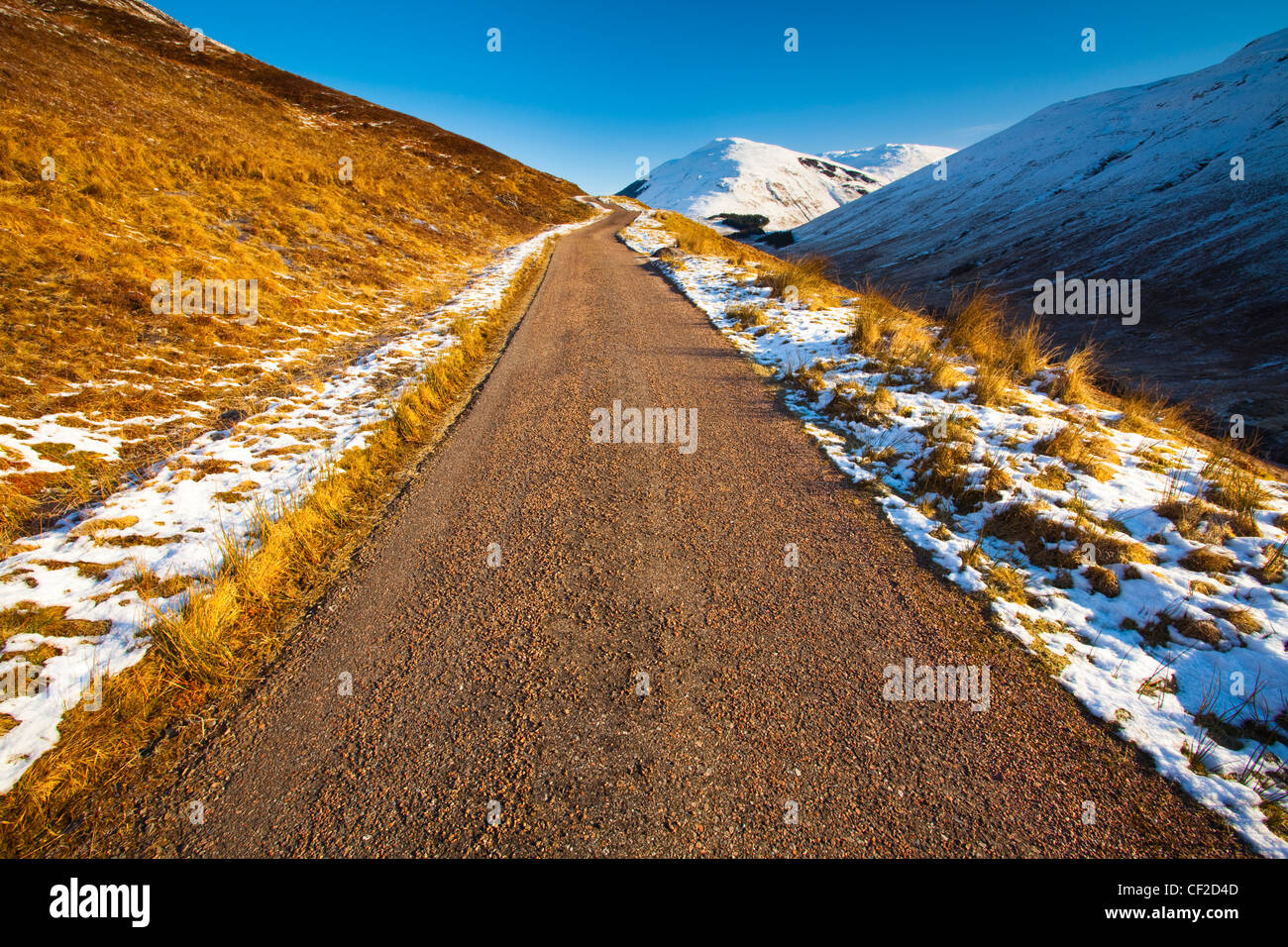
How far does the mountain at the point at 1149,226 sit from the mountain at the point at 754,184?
1603 inches

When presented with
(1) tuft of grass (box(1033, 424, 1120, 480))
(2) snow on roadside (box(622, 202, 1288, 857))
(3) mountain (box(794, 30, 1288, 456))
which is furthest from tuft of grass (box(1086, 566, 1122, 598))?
(3) mountain (box(794, 30, 1288, 456))

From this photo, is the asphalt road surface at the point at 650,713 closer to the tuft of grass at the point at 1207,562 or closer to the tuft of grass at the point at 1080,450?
the tuft of grass at the point at 1207,562

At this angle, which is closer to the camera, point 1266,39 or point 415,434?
point 415,434

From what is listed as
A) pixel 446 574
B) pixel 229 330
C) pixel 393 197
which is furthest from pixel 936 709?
pixel 393 197

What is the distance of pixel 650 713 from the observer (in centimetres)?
265

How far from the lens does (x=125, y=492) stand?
4.55 m

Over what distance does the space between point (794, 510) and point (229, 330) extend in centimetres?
1004

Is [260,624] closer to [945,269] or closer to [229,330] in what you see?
[229,330]
